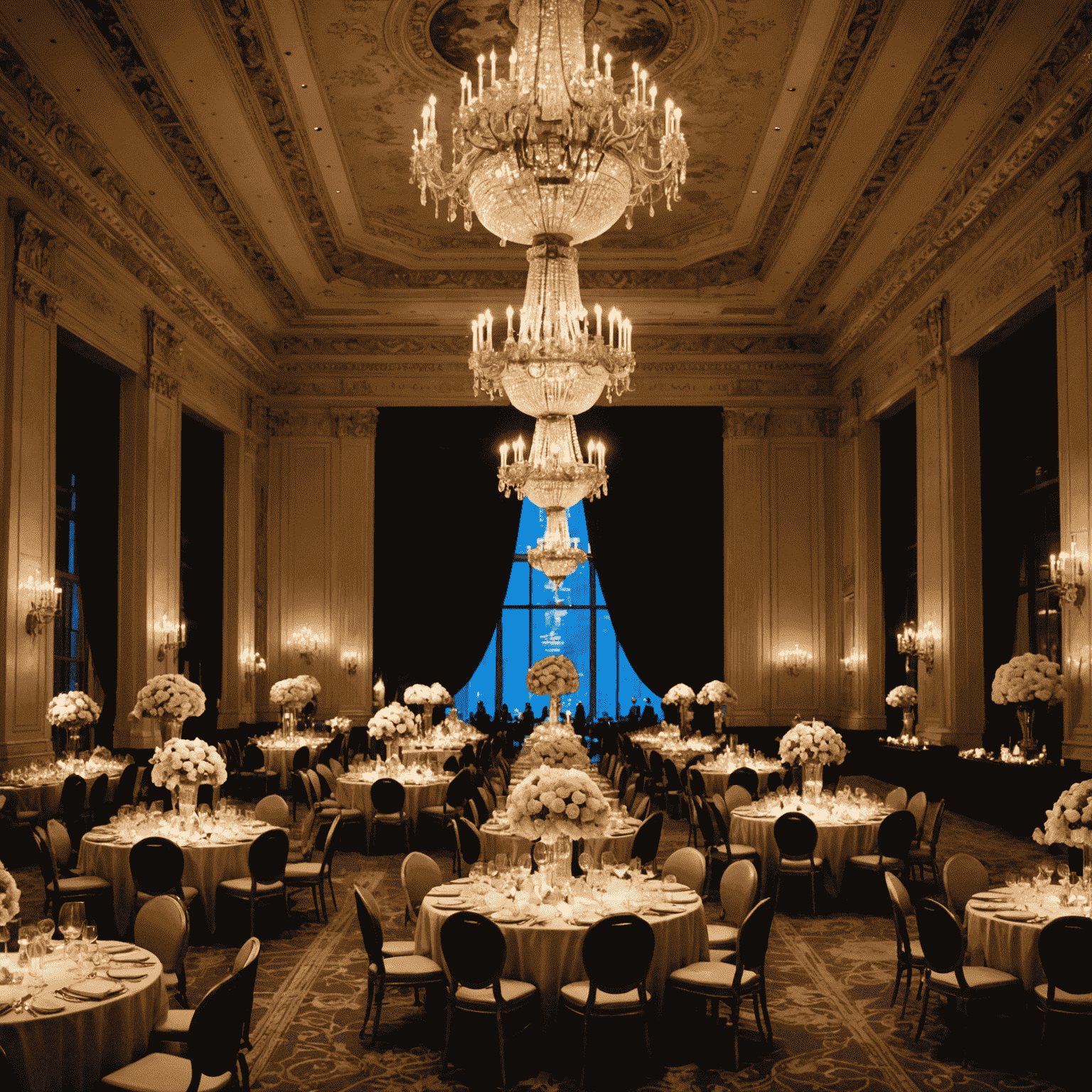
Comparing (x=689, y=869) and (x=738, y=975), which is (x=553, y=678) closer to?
(x=689, y=869)

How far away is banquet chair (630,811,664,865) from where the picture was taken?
793cm

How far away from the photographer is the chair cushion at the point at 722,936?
20.7ft

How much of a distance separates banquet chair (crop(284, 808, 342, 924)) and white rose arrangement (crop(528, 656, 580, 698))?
15.7 feet

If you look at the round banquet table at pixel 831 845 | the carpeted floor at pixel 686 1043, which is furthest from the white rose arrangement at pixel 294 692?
the round banquet table at pixel 831 845

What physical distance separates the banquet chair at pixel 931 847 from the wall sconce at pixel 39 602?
311 inches

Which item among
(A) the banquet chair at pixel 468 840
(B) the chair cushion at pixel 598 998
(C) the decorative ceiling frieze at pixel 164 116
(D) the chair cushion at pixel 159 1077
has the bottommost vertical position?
(B) the chair cushion at pixel 598 998

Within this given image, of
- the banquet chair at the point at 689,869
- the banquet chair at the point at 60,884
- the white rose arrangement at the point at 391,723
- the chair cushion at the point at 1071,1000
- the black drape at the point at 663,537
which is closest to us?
the chair cushion at the point at 1071,1000

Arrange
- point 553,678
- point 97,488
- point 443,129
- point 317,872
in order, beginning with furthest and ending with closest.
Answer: point 97,488, point 553,678, point 443,129, point 317,872

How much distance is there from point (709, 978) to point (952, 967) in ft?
3.98

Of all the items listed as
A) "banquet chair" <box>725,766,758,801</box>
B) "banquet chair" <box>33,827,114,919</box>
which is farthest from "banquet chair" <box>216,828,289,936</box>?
"banquet chair" <box>725,766,758,801</box>

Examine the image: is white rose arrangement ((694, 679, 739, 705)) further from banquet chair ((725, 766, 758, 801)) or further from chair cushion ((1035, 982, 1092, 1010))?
chair cushion ((1035, 982, 1092, 1010))

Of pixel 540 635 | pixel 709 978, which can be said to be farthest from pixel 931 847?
pixel 540 635

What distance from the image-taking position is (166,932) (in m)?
5.38

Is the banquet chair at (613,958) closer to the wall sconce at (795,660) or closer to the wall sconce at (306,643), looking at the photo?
the wall sconce at (795,660)
